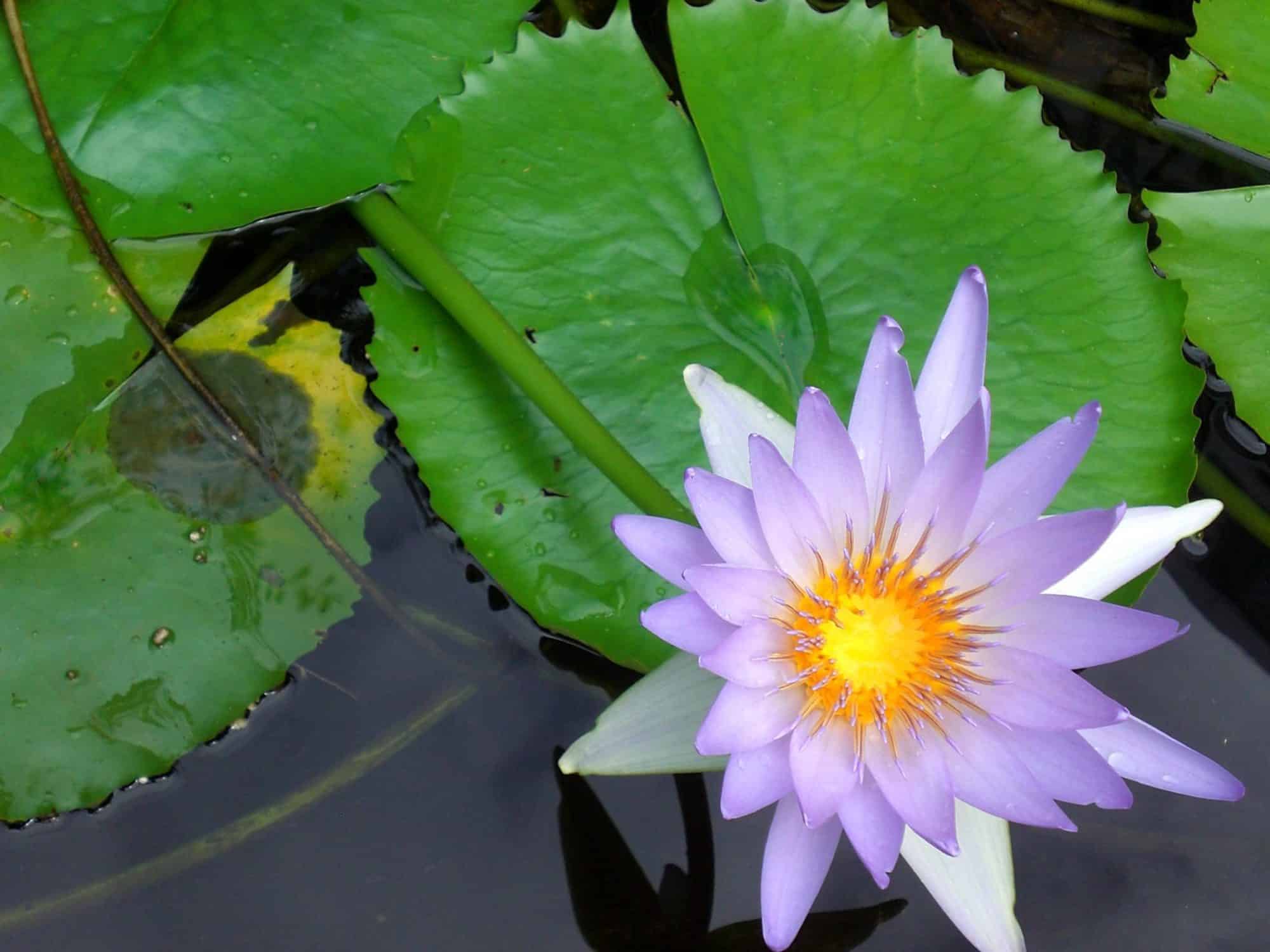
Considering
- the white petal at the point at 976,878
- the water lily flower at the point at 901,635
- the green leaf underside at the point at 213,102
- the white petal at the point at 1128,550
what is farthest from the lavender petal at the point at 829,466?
the green leaf underside at the point at 213,102

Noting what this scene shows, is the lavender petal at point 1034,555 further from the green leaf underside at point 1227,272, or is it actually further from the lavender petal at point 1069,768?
the green leaf underside at point 1227,272

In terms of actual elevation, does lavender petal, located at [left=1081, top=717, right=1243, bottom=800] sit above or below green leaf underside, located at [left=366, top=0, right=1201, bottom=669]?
below

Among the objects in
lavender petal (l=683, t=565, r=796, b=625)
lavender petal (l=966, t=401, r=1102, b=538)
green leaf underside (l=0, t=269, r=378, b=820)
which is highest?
lavender petal (l=966, t=401, r=1102, b=538)

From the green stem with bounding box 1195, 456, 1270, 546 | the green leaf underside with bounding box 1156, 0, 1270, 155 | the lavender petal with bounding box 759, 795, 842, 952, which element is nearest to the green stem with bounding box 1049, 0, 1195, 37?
the green leaf underside with bounding box 1156, 0, 1270, 155

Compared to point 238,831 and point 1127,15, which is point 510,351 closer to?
point 238,831

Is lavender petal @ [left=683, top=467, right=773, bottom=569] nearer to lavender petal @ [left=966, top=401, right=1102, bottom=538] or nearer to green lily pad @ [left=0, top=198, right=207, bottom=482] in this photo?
lavender petal @ [left=966, top=401, right=1102, bottom=538]

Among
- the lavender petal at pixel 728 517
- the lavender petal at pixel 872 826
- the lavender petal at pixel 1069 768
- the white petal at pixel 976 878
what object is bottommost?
the white petal at pixel 976 878

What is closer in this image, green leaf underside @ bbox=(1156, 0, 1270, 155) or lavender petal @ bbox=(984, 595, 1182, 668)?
lavender petal @ bbox=(984, 595, 1182, 668)

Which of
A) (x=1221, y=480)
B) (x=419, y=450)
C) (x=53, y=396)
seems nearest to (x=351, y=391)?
(x=419, y=450)
